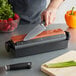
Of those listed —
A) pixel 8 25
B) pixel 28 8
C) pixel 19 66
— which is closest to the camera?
pixel 19 66

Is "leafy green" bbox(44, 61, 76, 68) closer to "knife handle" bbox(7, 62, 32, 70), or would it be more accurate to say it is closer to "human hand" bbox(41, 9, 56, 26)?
"knife handle" bbox(7, 62, 32, 70)

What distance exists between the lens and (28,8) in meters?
1.76

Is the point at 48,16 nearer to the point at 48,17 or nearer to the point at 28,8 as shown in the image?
the point at 48,17

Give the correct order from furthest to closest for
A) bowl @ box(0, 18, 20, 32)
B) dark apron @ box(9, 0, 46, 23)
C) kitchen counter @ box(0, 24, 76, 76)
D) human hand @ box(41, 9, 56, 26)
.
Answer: dark apron @ box(9, 0, 46, 23) < bowl @ box(0, 18, 20, 32) < human hand @ box(41, 9, 56, 26) < kitchen counter @ box(0, 24, 76, 76)

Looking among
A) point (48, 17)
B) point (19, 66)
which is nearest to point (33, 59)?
point (19, 66)

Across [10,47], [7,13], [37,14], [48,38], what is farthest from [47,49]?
[37,14]

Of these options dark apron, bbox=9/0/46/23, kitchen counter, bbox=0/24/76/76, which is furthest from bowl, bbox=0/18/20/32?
dark apron, bbox=9/0/46/23

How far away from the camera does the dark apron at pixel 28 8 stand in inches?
68.9

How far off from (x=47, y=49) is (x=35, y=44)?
0.08 metres

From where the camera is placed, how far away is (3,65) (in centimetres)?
102

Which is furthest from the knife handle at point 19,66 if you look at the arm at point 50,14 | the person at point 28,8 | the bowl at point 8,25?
the person at point 28,8

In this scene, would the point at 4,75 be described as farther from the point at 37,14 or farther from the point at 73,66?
the point at 37,14

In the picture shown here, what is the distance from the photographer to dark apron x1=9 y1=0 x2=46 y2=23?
175 cm

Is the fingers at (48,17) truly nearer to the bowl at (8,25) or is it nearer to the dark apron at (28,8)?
the bowl at (8,25)
